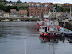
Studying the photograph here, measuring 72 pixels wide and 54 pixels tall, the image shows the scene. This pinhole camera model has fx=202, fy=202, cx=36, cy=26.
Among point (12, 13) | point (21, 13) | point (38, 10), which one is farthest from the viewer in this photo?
point (12, 13)

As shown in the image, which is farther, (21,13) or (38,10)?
(21,13)

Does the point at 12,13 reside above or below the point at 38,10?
below

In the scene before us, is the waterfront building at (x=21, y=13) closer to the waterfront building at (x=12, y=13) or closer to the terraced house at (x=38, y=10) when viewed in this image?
the waterfront building at (x=12, y=13)

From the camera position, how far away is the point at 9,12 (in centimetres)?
13050

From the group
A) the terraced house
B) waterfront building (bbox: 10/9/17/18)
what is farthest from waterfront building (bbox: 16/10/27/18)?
the terraced house

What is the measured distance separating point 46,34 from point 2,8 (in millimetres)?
110307

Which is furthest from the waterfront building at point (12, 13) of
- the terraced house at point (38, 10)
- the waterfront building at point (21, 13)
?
the terraced house at point (38, 10)

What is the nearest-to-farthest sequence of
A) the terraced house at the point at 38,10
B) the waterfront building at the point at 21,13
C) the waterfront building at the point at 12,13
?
1. the terraced house at the point at 38,10
2. the waterfront building at the point at 12,13
3. the waterfront building at the point at 21,13

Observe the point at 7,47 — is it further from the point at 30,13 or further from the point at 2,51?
the point at 30,13

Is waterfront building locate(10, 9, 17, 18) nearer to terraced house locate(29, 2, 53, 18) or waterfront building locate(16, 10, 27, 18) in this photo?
waterfront building locate(16, 10, 27, 18)

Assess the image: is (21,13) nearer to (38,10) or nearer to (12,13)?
(12,13)

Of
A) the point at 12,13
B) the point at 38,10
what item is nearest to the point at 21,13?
the point at 12,13

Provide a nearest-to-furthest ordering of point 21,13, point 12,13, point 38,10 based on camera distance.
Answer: point 38,10
point 21,13
point 12,13

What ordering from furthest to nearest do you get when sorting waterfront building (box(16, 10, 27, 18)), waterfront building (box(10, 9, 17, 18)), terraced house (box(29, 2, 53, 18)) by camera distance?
waterfront building (box(16, 10, 27, 18)), waterfront building (box(10, 9, 17, 18)), terraced house (box(29, 2, 53, 18))
